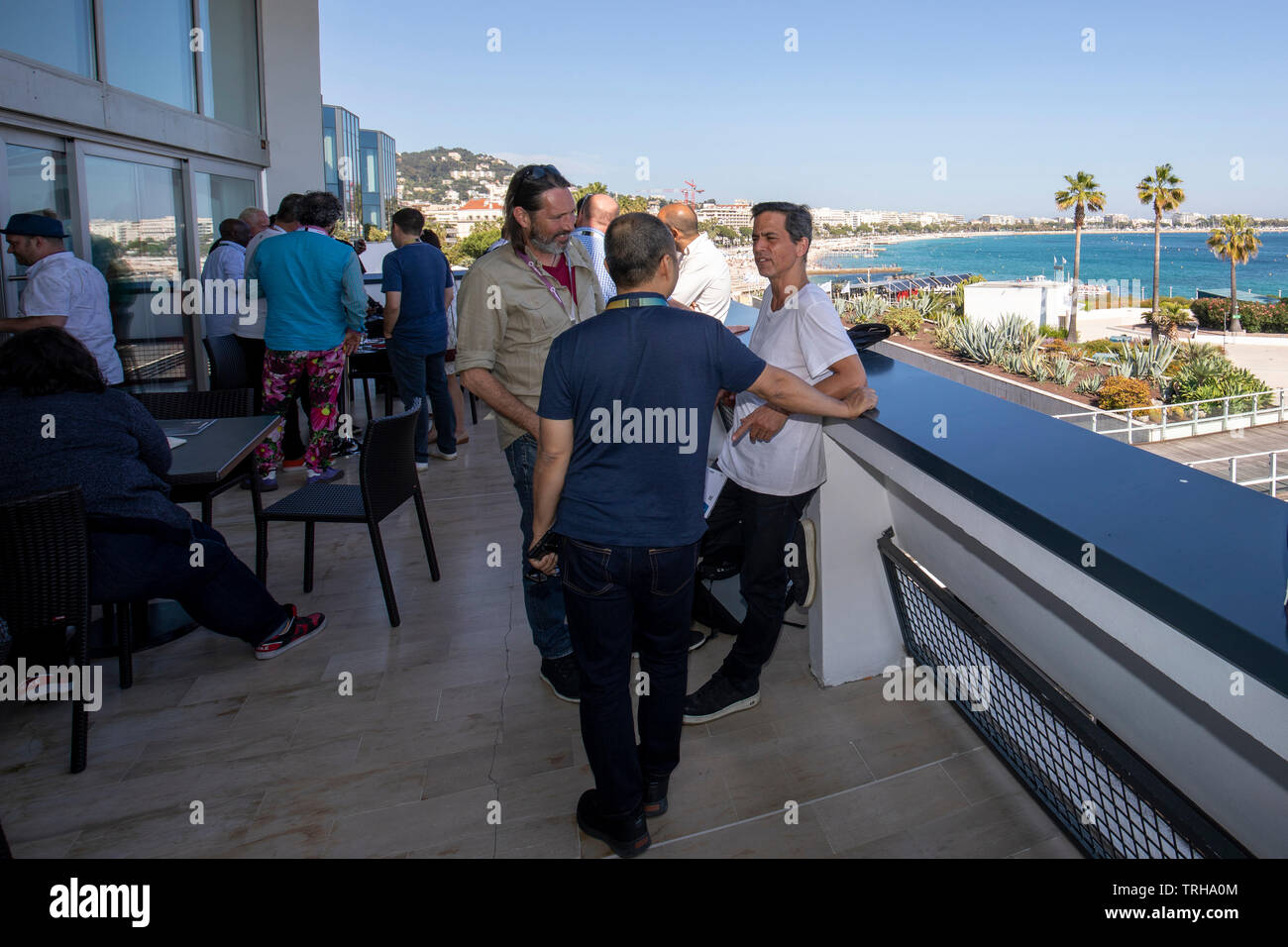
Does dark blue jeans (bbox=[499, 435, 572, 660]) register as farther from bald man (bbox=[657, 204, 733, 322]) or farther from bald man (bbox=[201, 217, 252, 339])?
bald man (bbox=[201, 217, 252, 339])

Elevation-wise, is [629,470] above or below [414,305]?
below

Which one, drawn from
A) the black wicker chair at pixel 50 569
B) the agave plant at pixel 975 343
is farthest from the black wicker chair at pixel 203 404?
the agave plant at pixel 975 343

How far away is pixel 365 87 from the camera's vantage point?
1717 cm

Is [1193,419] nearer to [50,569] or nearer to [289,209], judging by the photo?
[289,209]

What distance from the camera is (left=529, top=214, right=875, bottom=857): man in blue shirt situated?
1.73 metres

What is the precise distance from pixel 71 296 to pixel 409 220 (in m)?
2.02

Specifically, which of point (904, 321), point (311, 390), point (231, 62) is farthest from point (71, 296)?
point (904, 321)

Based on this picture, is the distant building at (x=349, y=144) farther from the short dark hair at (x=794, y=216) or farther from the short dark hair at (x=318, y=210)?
the short dark hair at (x=794, y=216)

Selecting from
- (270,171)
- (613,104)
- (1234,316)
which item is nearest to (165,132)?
(270,171)

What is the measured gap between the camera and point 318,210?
5035 mm

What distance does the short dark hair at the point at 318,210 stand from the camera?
16.5 feet

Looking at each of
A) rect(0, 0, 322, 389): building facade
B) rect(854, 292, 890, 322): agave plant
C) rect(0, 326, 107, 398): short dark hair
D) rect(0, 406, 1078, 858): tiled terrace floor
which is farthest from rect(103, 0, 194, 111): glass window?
rect(854, 292, 890, 322): agave plant

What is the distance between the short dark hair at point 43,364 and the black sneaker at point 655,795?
2.14 metres
